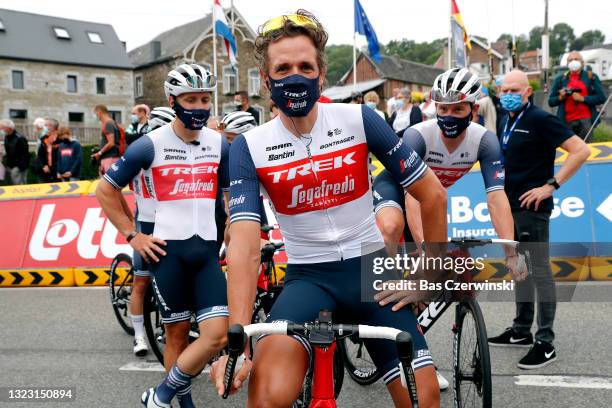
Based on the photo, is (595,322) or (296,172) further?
(595,322)

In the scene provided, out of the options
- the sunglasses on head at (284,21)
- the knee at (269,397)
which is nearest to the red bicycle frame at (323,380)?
the knee at (269,397)

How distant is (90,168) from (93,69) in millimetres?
35965

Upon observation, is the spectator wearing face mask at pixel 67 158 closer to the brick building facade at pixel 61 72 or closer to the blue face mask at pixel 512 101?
the blue face mask at pixel 512 101

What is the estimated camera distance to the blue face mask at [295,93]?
266 centimetres

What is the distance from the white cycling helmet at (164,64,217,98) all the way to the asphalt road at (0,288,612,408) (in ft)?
7.73

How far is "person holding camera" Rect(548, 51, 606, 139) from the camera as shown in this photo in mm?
11227

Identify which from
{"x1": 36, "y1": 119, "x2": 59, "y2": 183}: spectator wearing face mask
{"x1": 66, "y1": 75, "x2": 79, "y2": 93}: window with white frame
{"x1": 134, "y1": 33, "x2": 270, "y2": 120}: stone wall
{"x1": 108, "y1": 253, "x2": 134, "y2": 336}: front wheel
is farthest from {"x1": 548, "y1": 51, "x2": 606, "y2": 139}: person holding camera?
{"x1": 66, "y1": 75, "x2": 79, "y2": 93}: window with white frame

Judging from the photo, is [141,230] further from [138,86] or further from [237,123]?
[138,86]

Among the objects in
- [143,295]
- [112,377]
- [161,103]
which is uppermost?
[161,103]

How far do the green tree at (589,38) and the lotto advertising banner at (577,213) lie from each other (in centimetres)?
13634

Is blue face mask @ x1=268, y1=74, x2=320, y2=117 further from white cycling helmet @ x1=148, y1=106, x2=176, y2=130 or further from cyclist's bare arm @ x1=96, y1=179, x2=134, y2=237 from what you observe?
white cycling helmet @ x1=148, y1=106, x2=176, y2=130

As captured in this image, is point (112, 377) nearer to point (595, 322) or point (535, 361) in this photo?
point (535, 361)

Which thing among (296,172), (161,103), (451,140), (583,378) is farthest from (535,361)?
(161,103)

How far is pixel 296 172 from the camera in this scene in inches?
110
